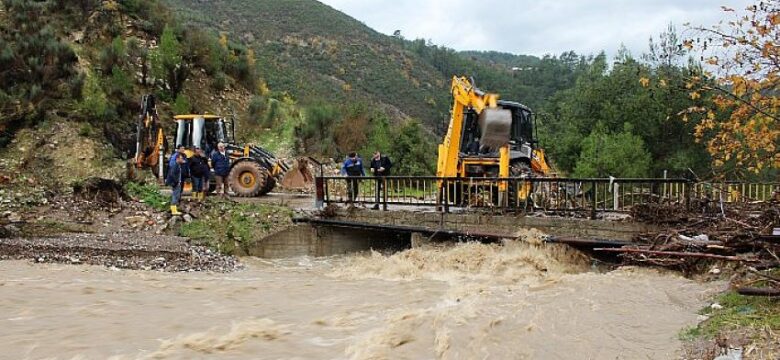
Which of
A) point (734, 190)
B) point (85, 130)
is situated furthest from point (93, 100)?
point (734, 190)

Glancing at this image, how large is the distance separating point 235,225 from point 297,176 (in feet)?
14.4

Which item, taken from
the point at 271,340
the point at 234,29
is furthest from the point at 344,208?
the point at 234,29

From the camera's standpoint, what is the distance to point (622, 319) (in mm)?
7738

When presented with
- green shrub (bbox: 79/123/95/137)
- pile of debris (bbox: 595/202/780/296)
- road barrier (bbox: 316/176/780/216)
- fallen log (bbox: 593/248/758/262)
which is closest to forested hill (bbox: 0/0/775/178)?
green shrub (bbox: 79/123/95/137)

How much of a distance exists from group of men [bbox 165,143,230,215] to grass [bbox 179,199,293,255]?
2.47 ft

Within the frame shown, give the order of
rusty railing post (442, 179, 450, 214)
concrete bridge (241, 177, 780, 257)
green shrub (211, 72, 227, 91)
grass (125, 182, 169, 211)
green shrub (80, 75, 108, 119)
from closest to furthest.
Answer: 1. concrete bridge (241, 177, 780, 257)
2. rusty railing post (442, 179, 450, 214)
3. grass (125, 182, 169, 211)
4. green shrub (80, 75, 108, 119)
5. green shrub (211, 72, 227, 91)

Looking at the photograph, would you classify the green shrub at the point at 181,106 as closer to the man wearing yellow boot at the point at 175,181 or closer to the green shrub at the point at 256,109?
the green shrub at the point at 256,109

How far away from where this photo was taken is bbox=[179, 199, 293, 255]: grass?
1412 cm

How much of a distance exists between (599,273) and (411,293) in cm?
345

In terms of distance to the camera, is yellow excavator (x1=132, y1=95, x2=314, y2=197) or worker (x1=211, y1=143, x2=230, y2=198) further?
yellow excavator (x1=132, y1=95, x2=314, y2=197)

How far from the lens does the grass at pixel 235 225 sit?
14.1 m

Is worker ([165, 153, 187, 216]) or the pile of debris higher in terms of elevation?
worker ([165, 153, 187, 216])

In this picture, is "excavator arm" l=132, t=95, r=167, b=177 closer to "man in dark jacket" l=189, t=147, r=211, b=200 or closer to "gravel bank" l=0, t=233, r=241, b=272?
"man in dark jacket" l=189, t=147, r=211, b=200

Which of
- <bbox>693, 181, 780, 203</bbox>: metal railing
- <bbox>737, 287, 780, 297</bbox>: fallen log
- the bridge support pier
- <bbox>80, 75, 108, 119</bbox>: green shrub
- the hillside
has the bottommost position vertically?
the bridge support pier
